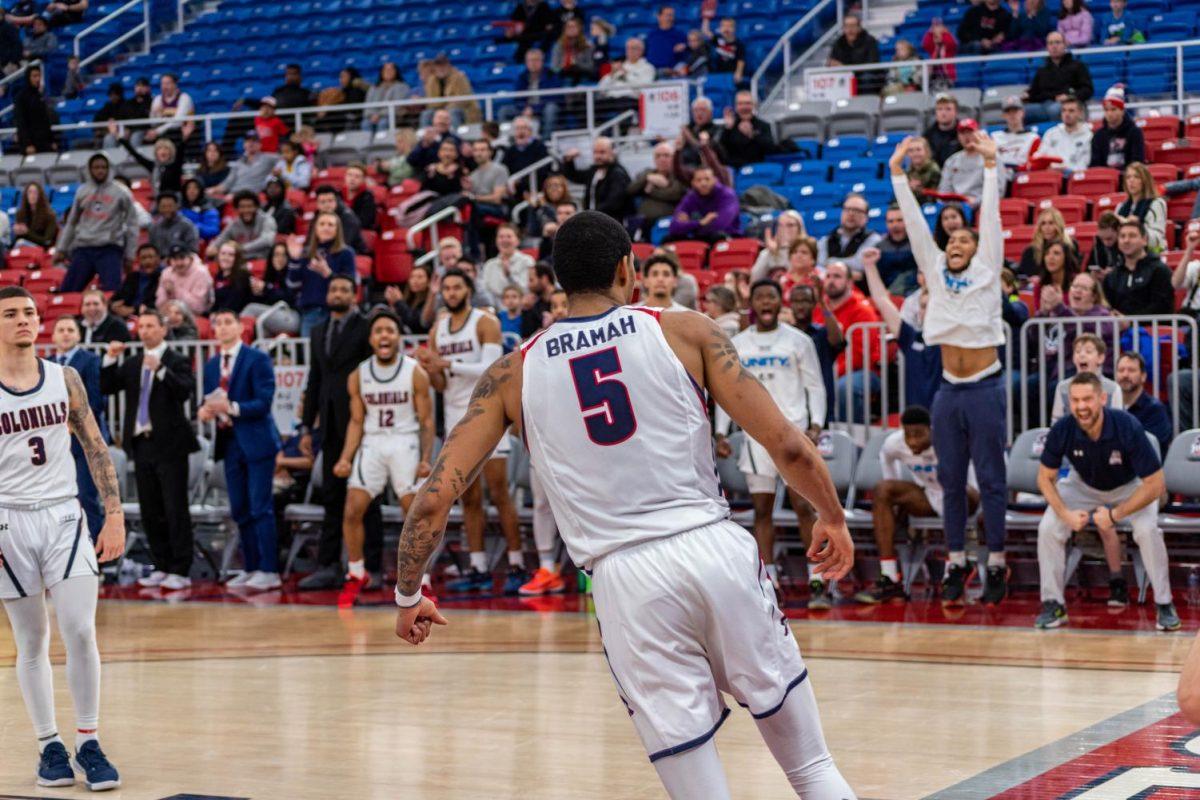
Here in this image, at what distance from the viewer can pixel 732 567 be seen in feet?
13.6

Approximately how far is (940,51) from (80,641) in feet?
42.9

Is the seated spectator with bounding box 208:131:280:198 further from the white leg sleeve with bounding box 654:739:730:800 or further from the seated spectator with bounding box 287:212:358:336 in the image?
the white leg sleeve with bounding box 654:739:730:800

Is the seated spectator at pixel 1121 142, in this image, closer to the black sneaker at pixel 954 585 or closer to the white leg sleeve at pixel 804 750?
the black sneaker at pixel 954 585

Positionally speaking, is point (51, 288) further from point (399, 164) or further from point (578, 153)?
point (578, 153)

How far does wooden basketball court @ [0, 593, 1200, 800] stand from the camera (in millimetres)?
6352

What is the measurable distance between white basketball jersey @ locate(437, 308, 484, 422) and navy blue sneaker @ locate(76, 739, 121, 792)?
5.61 meters

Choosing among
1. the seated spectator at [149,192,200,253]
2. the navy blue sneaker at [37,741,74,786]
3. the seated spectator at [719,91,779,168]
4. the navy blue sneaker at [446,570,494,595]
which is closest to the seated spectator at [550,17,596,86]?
the seated spectator at [719,91,779,168]

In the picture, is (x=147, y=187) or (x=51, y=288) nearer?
(x=51, y=288)

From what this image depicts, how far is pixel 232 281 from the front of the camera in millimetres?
15820

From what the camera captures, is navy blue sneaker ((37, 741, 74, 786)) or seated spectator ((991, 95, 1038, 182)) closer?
navy blue sneaker ((37, 741, 74, 786))

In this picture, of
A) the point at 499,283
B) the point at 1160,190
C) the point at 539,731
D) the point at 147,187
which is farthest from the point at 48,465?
the point at 147,187

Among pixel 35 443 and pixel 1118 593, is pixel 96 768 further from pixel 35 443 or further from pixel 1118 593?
pixel 1118 593

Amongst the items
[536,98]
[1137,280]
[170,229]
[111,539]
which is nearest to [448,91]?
[536,98]

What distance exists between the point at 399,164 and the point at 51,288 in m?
4.05
